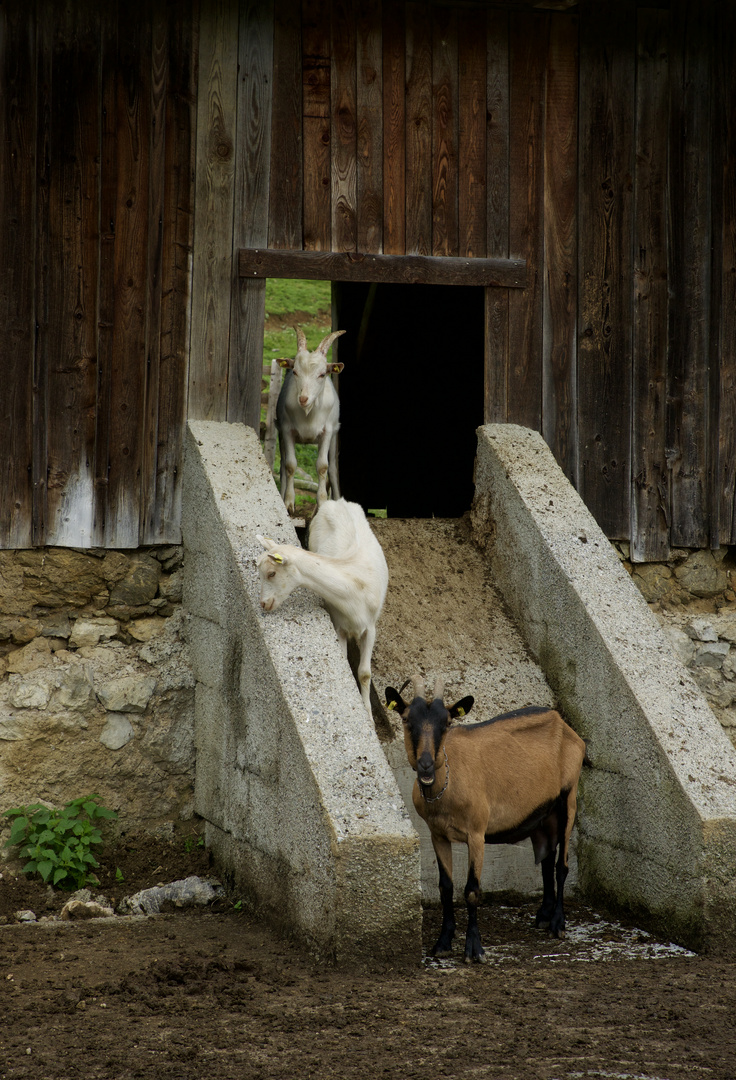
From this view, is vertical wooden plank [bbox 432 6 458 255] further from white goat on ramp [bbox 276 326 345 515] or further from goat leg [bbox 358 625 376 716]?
goat leg [bbox 358 625 376 716]

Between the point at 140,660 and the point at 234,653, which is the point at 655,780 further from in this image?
the point at 140,660

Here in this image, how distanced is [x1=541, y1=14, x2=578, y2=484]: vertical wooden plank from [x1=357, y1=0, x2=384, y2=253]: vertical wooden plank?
110 cm

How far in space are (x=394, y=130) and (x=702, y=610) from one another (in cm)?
366

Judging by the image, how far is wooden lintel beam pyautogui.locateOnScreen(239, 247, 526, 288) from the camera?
673 centimetres

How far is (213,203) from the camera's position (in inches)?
263

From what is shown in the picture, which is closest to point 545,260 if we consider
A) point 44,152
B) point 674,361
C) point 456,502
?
point 674,361

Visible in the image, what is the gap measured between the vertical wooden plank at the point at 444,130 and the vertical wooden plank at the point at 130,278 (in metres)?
1.76

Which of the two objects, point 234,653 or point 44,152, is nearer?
point 234,653

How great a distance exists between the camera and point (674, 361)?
726 centimetres

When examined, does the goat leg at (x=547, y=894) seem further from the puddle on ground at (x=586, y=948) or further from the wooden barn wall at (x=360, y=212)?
the wooden barn wall at (x=360, y=212)

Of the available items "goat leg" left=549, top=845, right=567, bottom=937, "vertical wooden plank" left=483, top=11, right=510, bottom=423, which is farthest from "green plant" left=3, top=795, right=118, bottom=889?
"vertical wooden plank" left=483, top=11, right=510, bottom=423

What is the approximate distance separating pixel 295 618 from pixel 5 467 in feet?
7.08

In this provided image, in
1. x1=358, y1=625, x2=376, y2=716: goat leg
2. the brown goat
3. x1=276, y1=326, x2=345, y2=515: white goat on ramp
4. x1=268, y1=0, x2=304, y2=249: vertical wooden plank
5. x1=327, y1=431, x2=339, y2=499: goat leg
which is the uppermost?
x1=268, y1=0, x2=304, y2=249: vertical wooden plank

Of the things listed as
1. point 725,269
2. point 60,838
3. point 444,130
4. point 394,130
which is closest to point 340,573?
point 60,838
